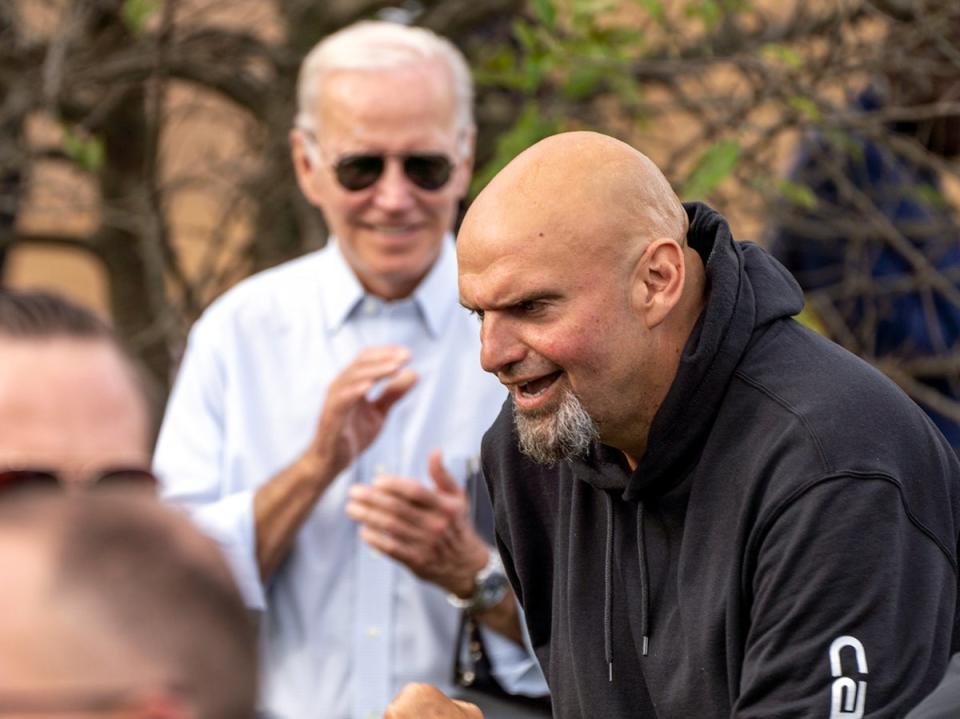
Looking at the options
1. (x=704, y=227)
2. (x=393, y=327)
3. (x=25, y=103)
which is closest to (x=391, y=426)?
(x=393, y=327)

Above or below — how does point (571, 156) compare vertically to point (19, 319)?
above

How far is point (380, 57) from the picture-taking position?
12.9ft

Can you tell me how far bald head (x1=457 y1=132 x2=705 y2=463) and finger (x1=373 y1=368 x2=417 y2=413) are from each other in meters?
0.84

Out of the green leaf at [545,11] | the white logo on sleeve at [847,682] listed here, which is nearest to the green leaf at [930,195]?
the green leaf at [545,11]

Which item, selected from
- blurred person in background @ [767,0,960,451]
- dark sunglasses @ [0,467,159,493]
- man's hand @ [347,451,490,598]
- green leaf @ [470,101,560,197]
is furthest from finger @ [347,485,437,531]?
blurred person in background @ [767,0,960,451]

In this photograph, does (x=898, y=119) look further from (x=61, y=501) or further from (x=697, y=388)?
(x=61, y=501)

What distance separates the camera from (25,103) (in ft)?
18.2

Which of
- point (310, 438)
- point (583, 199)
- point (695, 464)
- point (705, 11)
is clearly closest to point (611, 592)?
point (695, 464)

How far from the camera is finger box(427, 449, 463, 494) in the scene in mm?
3457

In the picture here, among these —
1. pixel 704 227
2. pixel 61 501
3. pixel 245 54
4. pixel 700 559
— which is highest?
pixel 245 54

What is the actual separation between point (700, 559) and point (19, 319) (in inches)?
40.5

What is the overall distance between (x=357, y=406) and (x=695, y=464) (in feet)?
3.77

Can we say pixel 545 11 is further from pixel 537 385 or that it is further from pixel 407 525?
pixel 537 385

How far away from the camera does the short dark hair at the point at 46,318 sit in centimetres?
210
